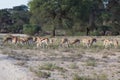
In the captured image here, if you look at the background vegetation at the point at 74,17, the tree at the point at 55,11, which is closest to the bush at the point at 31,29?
Answer: the background vegetation at the point at 74,17

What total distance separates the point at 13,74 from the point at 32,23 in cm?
5747

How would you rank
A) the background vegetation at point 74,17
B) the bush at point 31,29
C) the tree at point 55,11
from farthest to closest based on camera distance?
the bush at point 31,29 → the background vegetation at point 74,17 → the tree at point 55,11

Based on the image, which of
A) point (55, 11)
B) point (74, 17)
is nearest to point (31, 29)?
point (55, 11)

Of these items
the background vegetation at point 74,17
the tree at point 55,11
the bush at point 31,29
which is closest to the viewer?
the tree at point 55,11

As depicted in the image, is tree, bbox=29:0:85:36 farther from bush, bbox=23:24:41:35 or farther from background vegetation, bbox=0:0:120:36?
bush, bbox=23:24:41:35

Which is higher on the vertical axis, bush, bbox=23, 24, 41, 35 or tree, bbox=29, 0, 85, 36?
tree, bbox=29, 0, 85, 36

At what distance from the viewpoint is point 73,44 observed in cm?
4025

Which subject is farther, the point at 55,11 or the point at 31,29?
the point at 31,29

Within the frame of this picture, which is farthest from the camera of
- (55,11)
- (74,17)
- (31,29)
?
(31,29)

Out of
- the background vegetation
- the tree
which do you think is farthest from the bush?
the tree

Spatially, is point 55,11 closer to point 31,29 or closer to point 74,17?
point 74,17

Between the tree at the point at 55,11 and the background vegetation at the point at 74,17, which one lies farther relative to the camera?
the background vegetation at the point at 74,17

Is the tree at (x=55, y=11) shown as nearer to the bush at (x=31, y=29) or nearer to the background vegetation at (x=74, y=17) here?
the background vegetation at (x=74, y=17)

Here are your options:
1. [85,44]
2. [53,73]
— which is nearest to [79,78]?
[53,73]
